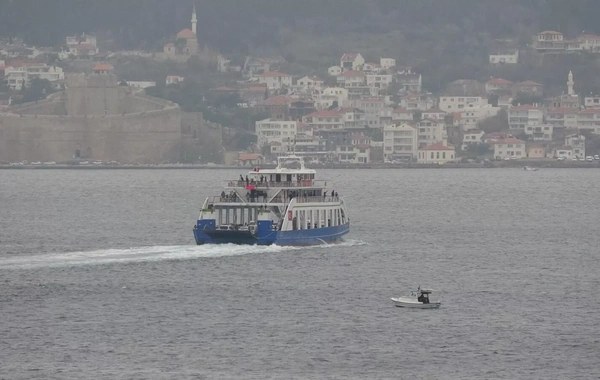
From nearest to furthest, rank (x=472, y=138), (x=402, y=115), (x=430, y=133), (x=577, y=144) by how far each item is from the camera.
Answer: (x=430, y=133)
(x=577, y=144)
(x=472, y=138)
(x=402, y=115)

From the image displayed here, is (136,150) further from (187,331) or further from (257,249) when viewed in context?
(187,331)

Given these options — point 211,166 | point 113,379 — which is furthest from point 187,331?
point 211,166

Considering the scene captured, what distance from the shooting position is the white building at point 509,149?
166 metres

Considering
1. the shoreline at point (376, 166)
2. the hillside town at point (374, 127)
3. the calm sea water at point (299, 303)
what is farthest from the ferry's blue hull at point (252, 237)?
the hillside town at point (374, 127)

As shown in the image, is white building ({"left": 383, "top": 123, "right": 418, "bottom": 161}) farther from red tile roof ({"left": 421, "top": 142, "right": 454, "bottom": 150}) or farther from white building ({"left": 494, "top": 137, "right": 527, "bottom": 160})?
white building ({"left": 494, "top": 137, "right": 527, "bottom": 160})

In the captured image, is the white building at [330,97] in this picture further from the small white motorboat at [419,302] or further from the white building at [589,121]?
the small white motorboat at [419,302]

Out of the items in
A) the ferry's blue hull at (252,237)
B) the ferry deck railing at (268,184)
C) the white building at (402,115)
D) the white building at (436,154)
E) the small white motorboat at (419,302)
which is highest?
the white building at (402,115)

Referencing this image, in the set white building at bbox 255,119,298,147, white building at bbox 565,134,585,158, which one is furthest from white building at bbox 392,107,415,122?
white building at bbox 565,134,585,158

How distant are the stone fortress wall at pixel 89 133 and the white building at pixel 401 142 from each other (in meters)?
17.8

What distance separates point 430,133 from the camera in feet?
555

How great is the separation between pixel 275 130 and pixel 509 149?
2049 cm

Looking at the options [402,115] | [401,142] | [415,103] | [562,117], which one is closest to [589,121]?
[562,117]

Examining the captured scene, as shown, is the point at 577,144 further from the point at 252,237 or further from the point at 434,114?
the point at 252,237

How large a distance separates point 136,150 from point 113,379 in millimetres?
122568
